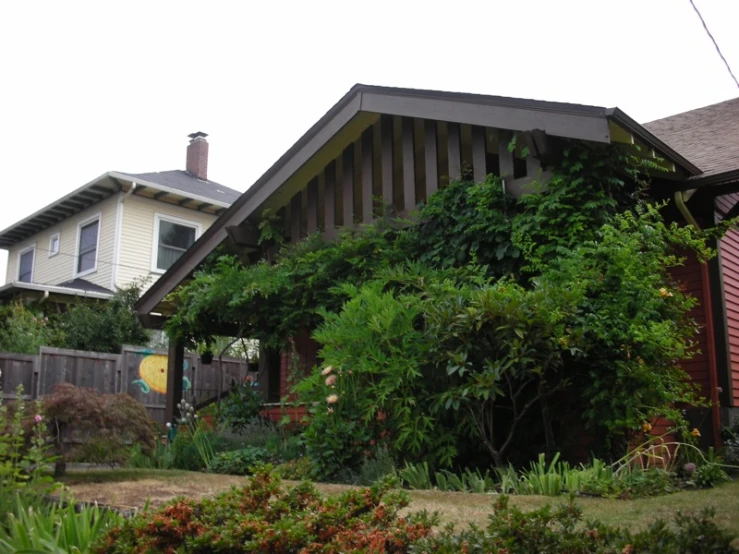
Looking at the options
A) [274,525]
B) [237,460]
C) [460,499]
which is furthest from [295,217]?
[274,525]

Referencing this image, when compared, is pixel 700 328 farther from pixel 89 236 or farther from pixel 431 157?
pixel 89 236

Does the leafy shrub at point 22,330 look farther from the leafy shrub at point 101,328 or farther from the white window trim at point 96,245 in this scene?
the white window trim at point 96,245

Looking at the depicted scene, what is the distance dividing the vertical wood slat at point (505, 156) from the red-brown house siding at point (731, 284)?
103 inches

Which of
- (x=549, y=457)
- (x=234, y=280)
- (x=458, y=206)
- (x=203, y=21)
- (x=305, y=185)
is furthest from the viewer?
(x=305, y=185)

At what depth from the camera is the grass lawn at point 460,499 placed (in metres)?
4.76

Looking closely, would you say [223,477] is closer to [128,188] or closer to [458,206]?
[458,206]

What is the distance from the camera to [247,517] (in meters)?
3.92

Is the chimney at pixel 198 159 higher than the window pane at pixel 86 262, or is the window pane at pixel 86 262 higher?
the chimney at pixel 198 159

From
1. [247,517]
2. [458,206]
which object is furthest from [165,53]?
[247,517]

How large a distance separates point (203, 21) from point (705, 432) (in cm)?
727

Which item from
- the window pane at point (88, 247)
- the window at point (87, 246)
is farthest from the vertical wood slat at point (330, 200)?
the window pane at point (88, 247)

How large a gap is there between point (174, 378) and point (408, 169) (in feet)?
17.9

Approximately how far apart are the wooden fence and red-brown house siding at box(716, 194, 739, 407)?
759 centimetres

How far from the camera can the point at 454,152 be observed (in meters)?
9.61
